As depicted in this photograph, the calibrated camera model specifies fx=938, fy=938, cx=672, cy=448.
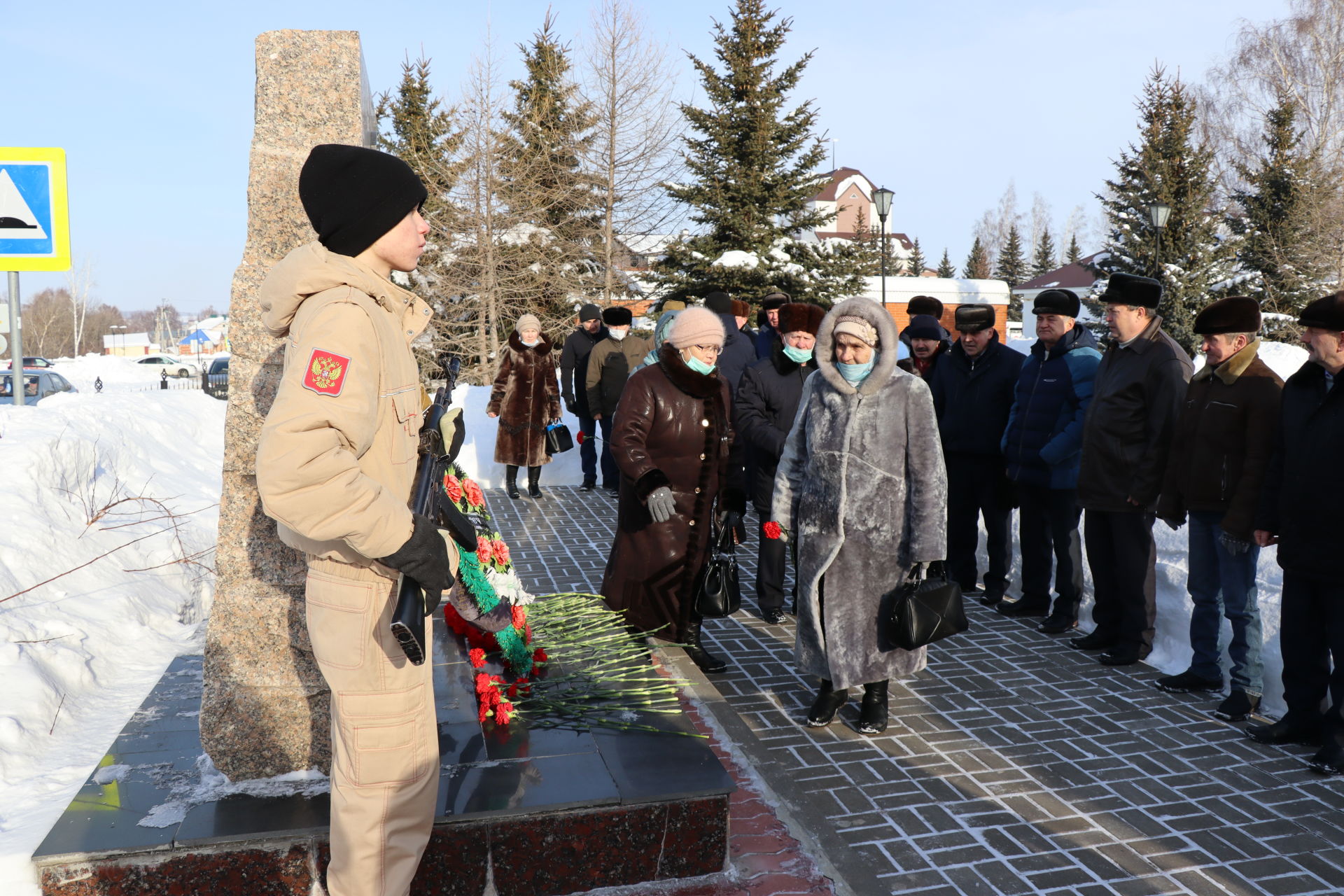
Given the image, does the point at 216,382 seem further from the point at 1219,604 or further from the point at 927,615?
the point at 1219,604

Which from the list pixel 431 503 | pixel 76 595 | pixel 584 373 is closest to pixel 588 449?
pixel 584 373

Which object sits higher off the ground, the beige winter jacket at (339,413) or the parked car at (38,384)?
the beige winter jacket at (339,413)

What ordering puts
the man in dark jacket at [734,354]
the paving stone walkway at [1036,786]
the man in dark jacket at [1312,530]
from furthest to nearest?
1. the man in dark jacket at [734,354]
2. the man in dark jacket at [1312,530]
3. the paving stone walkway at [1036,786]

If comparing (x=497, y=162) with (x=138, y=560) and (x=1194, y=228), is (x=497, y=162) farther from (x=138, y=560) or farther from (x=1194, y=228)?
(x=1194, y=228)

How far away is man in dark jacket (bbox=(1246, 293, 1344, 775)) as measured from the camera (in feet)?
13.8

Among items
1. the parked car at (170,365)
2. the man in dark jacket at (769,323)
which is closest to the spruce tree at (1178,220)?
the man in dark jacket at (769,323)

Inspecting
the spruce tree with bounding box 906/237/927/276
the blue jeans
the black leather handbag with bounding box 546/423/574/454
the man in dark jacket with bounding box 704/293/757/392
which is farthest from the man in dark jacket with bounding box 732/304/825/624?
the spruce tree with bounding box 906/237/927/276

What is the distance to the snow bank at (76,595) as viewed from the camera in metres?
3.88

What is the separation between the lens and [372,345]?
7.73 feet

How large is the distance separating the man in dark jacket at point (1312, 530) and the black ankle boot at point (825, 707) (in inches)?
77.7

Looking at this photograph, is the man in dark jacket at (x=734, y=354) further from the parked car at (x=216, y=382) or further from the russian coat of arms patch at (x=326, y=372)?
the parked car at (x=216, y=382)

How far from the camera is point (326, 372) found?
223cm

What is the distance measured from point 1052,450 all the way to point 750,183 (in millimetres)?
18961

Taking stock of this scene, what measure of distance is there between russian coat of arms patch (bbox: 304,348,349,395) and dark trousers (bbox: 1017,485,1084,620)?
514cm
